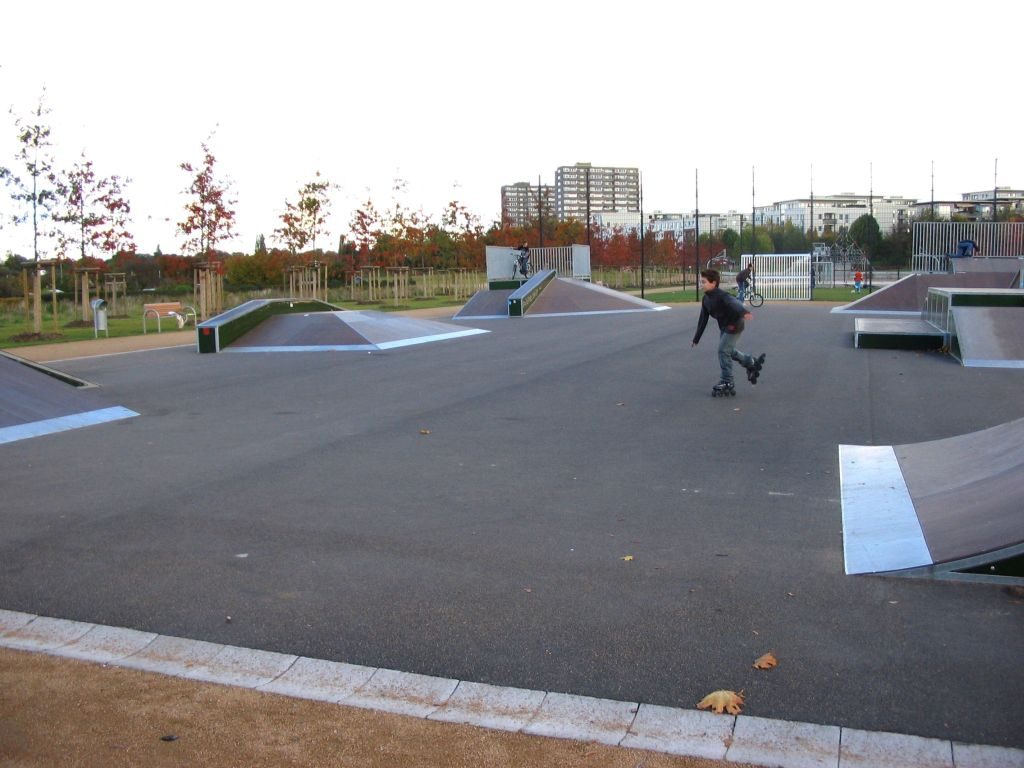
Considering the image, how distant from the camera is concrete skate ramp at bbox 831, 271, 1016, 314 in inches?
1170

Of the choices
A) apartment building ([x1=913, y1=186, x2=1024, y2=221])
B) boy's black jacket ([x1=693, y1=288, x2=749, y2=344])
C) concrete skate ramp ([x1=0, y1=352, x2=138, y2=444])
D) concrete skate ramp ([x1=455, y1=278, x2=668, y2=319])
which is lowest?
concrete skate ramp ([x1=0, y1=352, x2=138, y2=444])

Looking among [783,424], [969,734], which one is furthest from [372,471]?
[969,734]

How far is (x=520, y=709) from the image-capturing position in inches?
155

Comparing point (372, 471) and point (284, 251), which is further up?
point (284, 251)

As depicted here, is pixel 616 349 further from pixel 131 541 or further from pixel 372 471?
pixel 131 541

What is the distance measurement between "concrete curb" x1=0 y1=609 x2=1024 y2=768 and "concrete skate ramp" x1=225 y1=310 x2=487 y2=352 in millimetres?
15913

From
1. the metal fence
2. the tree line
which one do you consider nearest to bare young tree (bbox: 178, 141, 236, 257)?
the tree line

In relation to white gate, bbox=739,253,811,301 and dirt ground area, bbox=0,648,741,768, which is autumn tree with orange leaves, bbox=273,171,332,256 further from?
dirt ground area, bbox=0,648,741,768

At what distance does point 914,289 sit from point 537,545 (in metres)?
27.3

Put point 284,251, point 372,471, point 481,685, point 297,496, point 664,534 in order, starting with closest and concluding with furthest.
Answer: point 481,685 → point 664,534 → point 297,496 → point 372,471 → point 284,251

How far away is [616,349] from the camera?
19984 mm

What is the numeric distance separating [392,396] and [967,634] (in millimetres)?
9794

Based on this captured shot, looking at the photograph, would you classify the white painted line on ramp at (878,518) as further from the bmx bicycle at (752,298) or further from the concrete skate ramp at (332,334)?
the bmx bicycle at (752,298)

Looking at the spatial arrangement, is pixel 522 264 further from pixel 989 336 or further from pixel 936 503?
pixel 936 503
